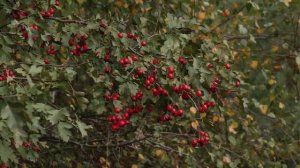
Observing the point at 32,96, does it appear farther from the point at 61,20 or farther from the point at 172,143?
the point at 172,143

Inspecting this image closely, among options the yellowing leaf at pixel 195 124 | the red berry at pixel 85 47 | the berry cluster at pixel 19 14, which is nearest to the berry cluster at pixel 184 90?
the red berry at pixel 85 47

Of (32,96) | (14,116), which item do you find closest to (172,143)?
(32,96)

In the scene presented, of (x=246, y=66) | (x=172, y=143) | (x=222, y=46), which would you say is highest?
(x=222, y=46)

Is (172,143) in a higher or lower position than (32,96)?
lower

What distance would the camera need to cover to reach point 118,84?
391 centimetres

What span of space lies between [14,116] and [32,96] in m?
1.12

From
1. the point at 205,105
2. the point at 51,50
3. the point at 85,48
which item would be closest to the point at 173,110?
the point at 205,105

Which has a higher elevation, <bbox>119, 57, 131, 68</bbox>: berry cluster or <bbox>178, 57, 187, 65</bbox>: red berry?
<bbox>178, 57, 187, 65</bbox>: red berry

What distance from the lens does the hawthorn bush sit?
Answer: 3.34 meters

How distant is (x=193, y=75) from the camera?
3771 mm

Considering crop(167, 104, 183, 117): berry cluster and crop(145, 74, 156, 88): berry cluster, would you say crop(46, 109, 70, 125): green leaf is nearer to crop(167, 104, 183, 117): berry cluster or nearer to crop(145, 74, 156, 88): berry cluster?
crop(145, 74, 156, 88): berry cluster

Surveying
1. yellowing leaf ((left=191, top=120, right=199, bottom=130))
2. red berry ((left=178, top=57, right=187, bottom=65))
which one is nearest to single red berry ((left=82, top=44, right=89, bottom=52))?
red berry ((left=178, top=57, right=187, bottom=65))

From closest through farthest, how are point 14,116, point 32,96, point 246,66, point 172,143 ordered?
1. point 14,116
2. point 32,96
3. point 172,143
4. point 246,66

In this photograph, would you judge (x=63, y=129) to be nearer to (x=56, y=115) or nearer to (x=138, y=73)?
(x=56, y=115)
